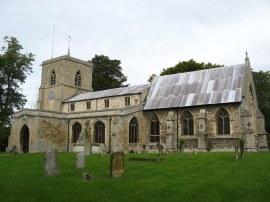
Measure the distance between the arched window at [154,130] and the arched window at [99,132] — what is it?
5.11 m

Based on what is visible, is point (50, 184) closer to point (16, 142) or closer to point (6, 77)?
point (16, 142)

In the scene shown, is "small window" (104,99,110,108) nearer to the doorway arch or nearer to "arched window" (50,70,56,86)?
the doorway arch

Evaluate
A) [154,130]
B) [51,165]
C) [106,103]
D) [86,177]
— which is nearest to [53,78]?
[106,103]

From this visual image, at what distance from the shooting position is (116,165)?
1380 cm

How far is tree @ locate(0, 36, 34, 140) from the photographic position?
4019 centimetres

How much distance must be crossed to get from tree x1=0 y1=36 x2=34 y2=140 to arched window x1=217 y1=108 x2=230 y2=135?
25.3m

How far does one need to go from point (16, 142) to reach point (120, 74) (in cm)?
3010

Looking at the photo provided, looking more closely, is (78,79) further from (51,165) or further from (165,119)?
(51,165)

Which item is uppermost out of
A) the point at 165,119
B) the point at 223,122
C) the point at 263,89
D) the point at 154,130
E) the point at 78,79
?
the point at 78,79

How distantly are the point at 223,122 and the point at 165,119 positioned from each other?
6.02 m

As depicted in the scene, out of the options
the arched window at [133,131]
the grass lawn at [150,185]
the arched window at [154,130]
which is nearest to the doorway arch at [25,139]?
the arched window at [133,131]

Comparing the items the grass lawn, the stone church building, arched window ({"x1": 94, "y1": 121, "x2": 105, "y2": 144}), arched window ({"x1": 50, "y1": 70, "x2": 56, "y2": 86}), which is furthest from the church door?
the grass lawn

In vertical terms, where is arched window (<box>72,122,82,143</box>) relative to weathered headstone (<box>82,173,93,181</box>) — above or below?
above

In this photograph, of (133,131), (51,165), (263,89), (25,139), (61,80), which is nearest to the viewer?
(51,165)
